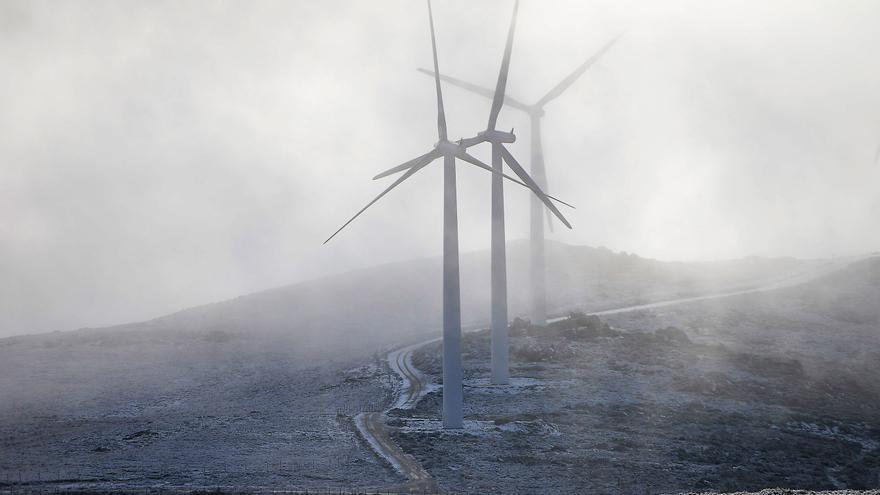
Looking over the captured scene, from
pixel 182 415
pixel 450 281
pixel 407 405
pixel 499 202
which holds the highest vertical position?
pixel 499 202

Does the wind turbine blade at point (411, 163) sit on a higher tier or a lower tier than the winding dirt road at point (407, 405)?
higher

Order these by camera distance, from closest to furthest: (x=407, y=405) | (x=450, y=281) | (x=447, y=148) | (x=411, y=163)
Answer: (x=450, y=281)
(x=447, y=148)
(x=411, y=163)
(x=407, y=405)

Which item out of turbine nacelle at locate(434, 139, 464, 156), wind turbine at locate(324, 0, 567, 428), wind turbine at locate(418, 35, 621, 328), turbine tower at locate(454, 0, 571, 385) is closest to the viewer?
wind turbine at locate(324, 0, 567, 428)

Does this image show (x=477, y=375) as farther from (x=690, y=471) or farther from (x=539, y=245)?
(x=690, y=471)

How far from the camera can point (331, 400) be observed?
59625 millimetres

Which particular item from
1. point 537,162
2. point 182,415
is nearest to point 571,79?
point 537,162

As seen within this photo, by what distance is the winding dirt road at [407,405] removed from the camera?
3662cm

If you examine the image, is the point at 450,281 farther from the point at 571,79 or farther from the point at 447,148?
the point at 571,79

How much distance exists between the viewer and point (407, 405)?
56.6 meters

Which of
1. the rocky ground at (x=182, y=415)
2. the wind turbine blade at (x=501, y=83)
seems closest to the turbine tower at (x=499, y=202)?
the wind turbine blade at (x=501, y=83)

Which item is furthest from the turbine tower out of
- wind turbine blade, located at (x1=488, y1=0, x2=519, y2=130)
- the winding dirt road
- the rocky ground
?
the rocky ground

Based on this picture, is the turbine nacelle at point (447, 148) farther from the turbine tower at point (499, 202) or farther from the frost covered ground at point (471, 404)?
the frost covered ground at point (471, 404)

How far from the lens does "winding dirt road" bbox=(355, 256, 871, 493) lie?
3662cm

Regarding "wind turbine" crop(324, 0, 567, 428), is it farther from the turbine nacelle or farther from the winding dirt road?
the winding dirt road
